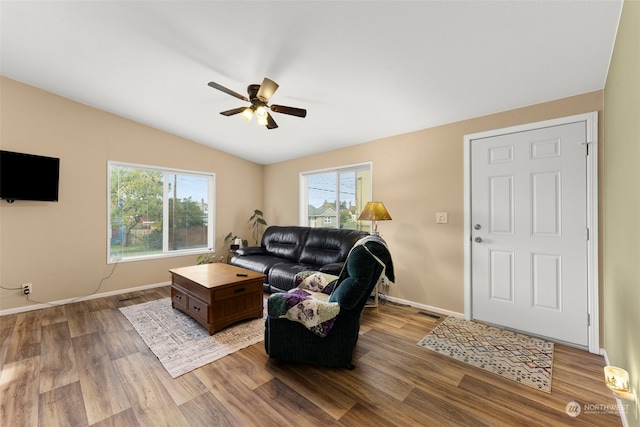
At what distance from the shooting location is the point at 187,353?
2.18 m

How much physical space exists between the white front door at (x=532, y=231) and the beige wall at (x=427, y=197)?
164mm

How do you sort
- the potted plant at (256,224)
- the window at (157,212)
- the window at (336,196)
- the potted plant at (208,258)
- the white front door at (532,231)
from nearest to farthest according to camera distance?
the white front door at (532,231)
the window at (157,212)
the window at (336,196)
the potted plant at (208,258)
the potted plant at (256,224)

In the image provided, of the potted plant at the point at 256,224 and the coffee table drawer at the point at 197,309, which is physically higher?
the potted plant at the point at 256,224

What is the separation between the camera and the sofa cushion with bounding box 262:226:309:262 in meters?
4.14

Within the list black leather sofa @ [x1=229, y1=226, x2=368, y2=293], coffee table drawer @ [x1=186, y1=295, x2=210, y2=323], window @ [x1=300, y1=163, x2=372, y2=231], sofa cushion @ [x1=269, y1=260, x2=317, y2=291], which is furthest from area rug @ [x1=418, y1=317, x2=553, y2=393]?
coffee table drawer @ [x1=186, y1=295, x2=210, y2=323]

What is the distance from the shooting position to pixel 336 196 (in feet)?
14.7

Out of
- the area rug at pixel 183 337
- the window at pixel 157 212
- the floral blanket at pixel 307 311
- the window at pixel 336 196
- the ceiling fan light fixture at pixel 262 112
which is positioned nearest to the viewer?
the floral blanket at pixel 307 311

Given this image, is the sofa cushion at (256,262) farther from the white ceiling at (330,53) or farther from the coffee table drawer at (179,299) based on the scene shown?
the white ceiling at (330,53)

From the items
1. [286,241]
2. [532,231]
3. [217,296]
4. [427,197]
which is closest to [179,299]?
[217,296]

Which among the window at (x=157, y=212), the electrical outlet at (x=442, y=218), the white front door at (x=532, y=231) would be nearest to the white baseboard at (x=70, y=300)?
the window at (x=157, y=212)

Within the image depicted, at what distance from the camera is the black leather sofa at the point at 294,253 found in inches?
133

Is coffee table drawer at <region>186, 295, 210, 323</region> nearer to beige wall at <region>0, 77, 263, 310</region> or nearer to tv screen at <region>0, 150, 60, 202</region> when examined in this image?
beige wall at <region>0, 77, 263, 310</region>

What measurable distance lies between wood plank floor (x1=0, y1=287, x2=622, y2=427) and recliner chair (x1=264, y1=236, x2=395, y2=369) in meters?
0.12

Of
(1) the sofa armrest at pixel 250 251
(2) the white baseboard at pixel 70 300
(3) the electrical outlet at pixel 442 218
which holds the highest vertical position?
(3) the electrical outlet at pixel 442 218
